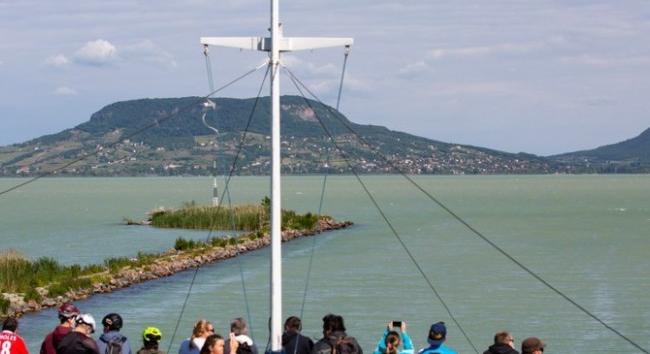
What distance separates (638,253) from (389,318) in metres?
32.7

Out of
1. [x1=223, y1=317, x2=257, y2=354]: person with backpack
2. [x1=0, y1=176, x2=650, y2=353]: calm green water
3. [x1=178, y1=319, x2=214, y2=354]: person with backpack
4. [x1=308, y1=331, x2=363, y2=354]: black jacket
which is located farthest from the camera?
[x1=0, y1=176, x2=650, y2=353]: calm green water

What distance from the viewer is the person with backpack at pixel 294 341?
12.3 metres

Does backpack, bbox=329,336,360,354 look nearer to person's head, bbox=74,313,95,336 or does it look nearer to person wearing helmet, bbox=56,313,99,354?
person wearing helmet, bbox=56,313,99,354

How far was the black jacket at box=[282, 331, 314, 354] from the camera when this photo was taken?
1233 centimetres

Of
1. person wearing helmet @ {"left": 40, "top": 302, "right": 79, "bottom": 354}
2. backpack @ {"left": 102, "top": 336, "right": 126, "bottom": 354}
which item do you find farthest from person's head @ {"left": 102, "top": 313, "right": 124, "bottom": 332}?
person wearing helmet @ {"left": 40, "top": 302, "right": 79, "bottom": 354}

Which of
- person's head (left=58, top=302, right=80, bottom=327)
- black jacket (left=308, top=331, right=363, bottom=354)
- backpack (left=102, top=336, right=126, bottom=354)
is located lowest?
backpack (left=102, top=336, right=126, bottom=354)

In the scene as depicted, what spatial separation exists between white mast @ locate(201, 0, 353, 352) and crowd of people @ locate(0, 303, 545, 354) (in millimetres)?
822

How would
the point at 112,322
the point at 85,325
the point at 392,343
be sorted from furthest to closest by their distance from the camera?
the point at 112,322 → the point at 85,325 → the point at 392,343

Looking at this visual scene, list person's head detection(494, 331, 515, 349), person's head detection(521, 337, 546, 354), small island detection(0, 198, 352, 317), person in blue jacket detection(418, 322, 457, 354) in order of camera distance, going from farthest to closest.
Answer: small island detection(0, 198, 352, 317) → person in blue jacket detection(418, 322, 457, 354) → person's head detection(494, 331, 515, 349) → person's head detection(521, 337, 546, 354)

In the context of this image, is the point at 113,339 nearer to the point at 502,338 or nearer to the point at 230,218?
the point at 502,338

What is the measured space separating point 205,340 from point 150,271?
39784mm

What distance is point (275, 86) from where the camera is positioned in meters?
13.1

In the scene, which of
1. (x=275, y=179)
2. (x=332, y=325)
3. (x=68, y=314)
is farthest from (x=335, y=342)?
(x=68, y=314)

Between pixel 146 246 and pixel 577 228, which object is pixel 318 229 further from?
pixel 577 228
